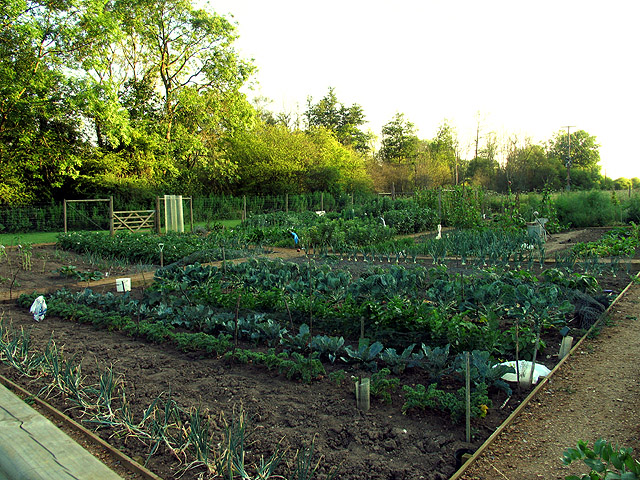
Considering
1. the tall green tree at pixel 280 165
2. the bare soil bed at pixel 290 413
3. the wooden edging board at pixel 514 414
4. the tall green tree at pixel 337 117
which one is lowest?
→ the bare soil bed at pixel 290 413

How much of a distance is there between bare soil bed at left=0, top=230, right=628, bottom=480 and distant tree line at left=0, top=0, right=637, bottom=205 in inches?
486

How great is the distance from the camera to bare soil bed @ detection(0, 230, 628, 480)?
233 centimetres

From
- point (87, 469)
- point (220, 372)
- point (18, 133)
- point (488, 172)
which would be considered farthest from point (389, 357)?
point (488, 172)

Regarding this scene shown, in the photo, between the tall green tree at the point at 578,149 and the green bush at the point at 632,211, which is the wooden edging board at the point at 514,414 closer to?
the green bush at the point at 632,211

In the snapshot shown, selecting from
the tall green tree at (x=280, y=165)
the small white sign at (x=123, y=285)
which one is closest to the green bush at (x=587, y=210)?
the tall green tree at (x=280, y=165)

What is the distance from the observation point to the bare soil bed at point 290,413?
2334 mm

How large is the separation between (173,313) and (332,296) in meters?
1.60

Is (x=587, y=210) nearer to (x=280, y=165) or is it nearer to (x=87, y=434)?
(x=280, y=165)

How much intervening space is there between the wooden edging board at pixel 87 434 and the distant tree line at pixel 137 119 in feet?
43.3

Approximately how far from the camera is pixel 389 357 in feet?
11.3

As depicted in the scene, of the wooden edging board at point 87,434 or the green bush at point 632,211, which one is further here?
the green bush at point 632,211

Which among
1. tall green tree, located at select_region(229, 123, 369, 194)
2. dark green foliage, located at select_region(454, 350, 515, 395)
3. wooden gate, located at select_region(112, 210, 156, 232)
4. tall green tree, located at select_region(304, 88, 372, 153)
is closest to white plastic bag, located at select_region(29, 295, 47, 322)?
dark green foliage, located at select_region(454, 350, 515, 395)

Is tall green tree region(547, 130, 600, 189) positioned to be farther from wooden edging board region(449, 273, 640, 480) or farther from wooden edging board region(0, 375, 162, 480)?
wooden edging board region(0, 375, 162, 480)

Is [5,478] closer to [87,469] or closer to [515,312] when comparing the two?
[87,469]
